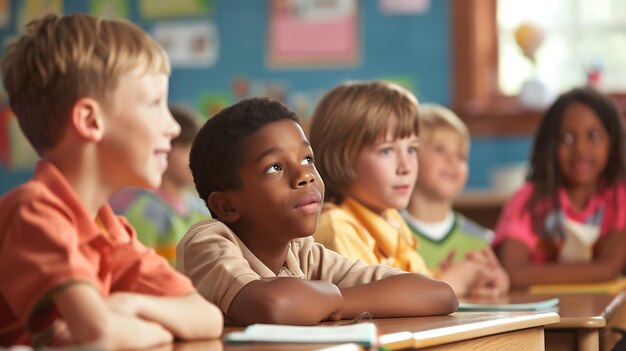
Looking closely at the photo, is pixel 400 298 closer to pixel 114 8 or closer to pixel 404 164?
pixel 404 164

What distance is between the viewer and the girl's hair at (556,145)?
2.86 meters

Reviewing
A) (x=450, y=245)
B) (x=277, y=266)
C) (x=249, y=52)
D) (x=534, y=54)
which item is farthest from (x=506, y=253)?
(x=249, y=52)

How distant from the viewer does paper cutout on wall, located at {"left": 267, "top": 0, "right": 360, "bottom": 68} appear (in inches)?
186

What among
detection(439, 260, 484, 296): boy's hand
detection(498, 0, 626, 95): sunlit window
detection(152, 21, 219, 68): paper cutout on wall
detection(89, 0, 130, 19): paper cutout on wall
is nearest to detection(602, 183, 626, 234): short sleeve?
detection(439, 260, 484, 296): boy's hand

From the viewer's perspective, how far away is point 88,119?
1.14 m

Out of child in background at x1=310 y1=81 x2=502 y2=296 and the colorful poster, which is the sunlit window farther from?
child in background at x1=310 y1=81 x2=502 y2=296

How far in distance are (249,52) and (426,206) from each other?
7.69ft

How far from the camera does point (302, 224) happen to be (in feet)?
4.83

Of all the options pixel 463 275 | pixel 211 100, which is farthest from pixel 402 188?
pixel 211 100

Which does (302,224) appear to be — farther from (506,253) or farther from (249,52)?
(249,52)

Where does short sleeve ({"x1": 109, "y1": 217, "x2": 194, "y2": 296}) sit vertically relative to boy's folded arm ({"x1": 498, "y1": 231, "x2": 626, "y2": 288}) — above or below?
above

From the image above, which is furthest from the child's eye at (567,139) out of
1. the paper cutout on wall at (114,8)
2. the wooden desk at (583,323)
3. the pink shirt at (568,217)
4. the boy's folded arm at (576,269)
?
the paper cutout on wall at (114,8)

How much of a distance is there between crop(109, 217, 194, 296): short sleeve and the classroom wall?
11.0 feet

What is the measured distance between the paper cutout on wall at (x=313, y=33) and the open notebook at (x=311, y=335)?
11.7 ft
